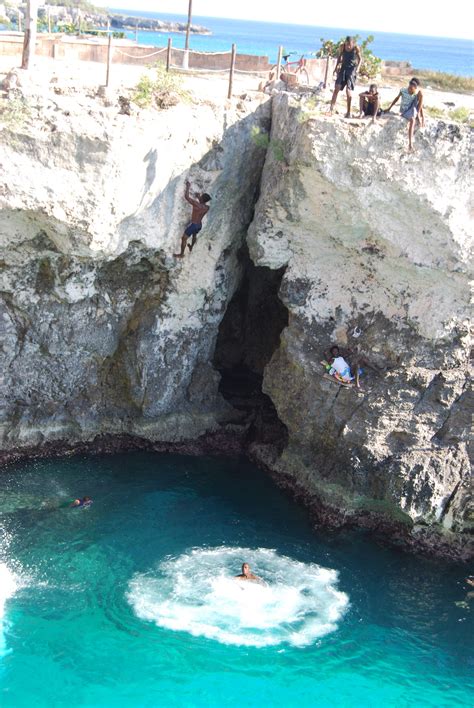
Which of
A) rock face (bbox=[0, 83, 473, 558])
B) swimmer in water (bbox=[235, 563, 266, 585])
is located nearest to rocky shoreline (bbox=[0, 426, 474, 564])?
rock face (bbox=[0, 83, 473, 558])

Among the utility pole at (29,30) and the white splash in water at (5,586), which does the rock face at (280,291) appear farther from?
the white splash in water at (5,586)

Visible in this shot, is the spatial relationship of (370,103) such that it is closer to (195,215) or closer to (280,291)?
(195,215)

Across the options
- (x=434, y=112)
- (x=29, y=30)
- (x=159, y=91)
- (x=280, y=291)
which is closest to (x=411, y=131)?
(x=434, y=112)

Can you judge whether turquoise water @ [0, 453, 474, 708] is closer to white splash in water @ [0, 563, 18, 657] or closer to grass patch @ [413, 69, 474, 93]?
white splash in water @ [0, 563, 18, 657]

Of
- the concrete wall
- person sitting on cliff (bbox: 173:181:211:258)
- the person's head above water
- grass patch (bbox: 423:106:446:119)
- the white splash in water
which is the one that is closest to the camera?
the white splash in water

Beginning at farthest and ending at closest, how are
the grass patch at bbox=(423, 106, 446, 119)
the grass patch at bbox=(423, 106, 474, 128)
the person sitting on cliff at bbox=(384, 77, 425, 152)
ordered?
1. the grass patch at bbox=(423, 106, 446, 119)
2. the grass patch at bbox=(423, 106, 474, 128)
3. the person sitting on cliff at bbox=(384, 77, 425, 152)

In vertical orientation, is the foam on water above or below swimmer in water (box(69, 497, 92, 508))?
below

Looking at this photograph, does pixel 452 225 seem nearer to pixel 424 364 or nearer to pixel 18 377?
pixel 424 364
